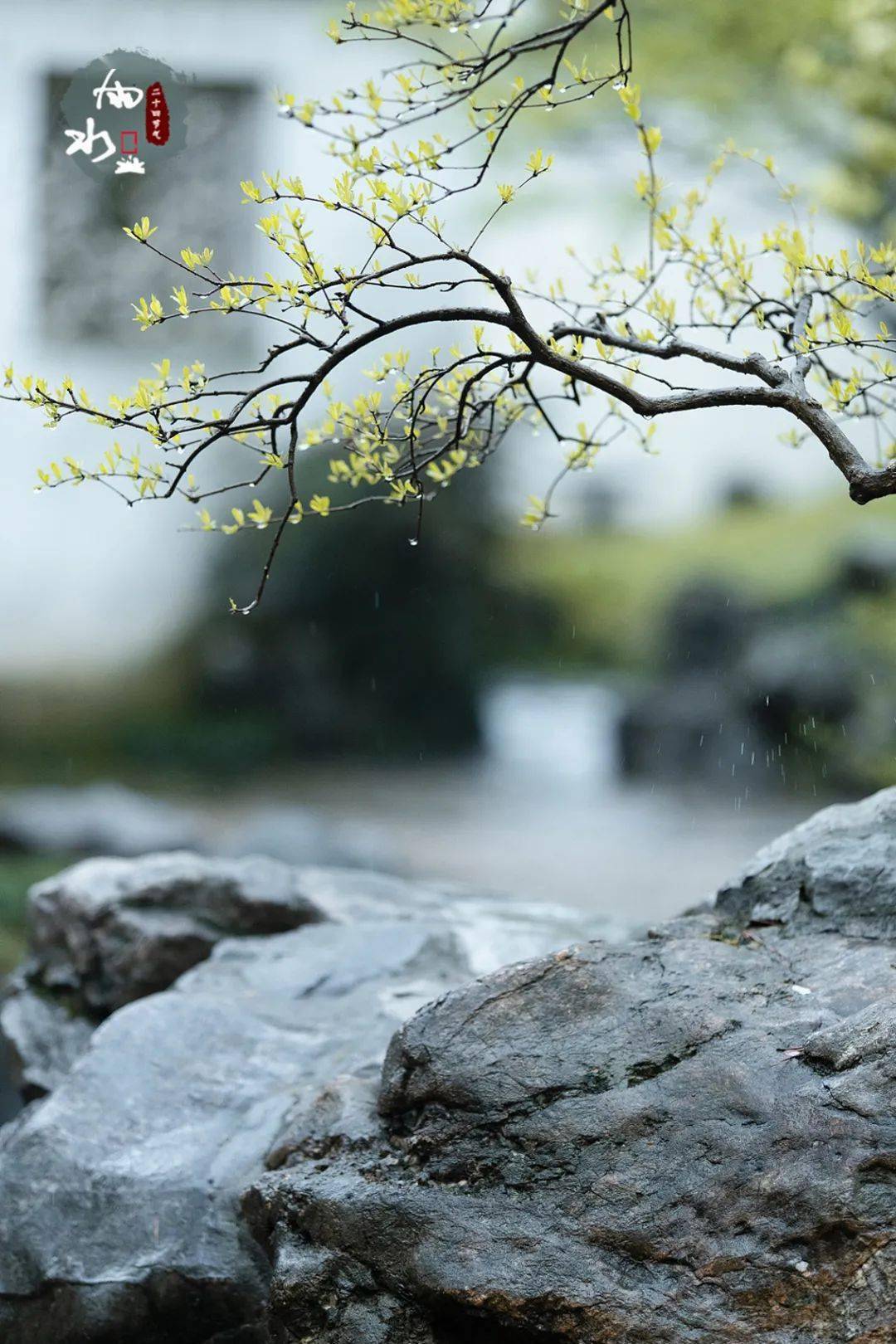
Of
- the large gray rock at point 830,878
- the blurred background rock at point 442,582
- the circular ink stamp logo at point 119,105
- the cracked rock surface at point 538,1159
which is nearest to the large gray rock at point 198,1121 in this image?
the cracked rock surface at point 538,1159

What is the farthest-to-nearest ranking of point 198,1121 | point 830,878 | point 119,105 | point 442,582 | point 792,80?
point 442,582, point 792,80, point 119,105, point 198,1121, point 830,878

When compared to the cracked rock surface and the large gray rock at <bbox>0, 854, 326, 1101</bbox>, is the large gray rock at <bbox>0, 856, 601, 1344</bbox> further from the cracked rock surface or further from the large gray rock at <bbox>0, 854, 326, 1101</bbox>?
the large gray rock at <bbox>0, 854, 326, 1101</bbox>

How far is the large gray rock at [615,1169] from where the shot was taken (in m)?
2.07

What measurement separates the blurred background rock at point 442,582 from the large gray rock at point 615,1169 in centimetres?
816

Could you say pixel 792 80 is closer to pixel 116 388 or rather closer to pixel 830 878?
pixel 116 388

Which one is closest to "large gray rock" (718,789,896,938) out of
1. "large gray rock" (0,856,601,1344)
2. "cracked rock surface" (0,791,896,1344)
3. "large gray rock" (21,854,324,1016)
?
"cracked rock surface" (0,791,896,1344)

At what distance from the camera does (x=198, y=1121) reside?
3264mm

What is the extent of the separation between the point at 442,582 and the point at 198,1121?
9.07 m

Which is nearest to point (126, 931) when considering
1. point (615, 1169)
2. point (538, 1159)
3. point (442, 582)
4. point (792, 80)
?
point (538, 1159)

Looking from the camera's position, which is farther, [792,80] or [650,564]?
[650,564]

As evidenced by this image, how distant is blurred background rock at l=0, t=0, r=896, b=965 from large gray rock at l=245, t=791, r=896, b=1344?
8.16 m

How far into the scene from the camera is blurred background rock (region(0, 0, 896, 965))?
1134 cm

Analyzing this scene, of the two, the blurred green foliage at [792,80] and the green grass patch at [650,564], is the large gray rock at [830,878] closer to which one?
the blurred green foliage at [792,80]

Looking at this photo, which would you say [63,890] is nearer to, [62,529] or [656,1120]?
[656,1120]
